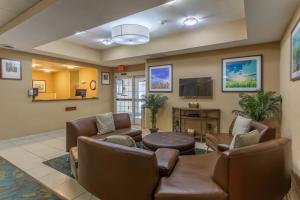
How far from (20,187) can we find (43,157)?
112 centimetres

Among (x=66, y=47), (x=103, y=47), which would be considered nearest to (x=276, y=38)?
(x=103, y=47)

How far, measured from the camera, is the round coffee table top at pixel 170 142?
9.90 feet

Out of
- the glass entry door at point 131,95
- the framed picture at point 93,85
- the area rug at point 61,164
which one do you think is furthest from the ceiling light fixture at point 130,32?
the framed picture at point 93,85

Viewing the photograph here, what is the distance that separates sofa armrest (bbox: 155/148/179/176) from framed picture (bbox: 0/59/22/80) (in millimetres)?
4830

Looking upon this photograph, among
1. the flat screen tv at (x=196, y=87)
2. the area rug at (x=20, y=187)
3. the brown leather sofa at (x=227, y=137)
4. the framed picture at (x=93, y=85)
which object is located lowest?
the area rug at (x=20, y=187)

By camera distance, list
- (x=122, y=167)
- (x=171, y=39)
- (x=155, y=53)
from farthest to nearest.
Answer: (x=155, y=53) < (x=171, y=39) < (x=122, y=167)

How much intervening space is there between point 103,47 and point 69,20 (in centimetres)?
313

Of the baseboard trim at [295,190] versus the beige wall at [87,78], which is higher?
the beige wall at [87,78]

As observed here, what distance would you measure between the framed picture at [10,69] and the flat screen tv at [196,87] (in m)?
4.66

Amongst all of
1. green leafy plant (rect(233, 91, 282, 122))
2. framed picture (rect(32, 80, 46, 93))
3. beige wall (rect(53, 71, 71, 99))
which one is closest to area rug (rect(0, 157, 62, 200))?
green leafy plant (rect(233, 91, 282, 122))

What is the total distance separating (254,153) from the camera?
1482 mm

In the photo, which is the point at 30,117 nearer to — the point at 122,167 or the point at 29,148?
the point at 29,148

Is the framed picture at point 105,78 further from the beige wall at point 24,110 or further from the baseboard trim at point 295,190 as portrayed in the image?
the baseboard trim at point 295,190

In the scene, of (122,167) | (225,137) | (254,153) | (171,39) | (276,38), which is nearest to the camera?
(254,153)
